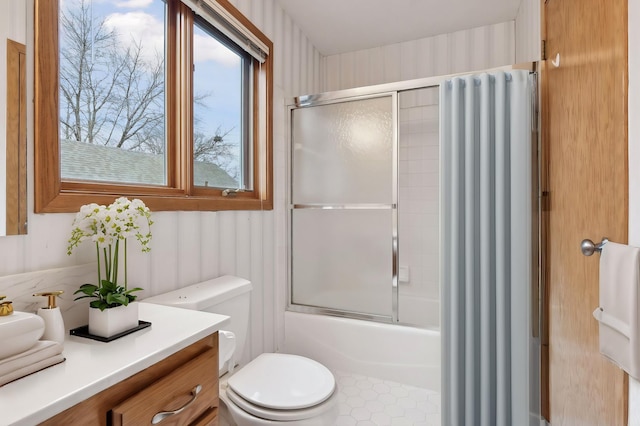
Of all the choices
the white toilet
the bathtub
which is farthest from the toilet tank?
the bathtub

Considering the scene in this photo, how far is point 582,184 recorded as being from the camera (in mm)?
1156

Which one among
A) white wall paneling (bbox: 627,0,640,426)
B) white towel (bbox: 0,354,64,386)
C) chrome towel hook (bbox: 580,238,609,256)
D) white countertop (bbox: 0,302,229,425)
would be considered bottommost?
white countertop (bbox: 0,302,229,425)

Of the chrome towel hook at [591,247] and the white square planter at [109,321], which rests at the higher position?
the chrome towel hook at [591,247]

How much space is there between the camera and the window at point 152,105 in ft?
3.35

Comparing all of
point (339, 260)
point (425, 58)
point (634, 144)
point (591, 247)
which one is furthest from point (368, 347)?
point (425, 58)

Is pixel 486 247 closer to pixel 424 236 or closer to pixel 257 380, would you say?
pixel 424 236

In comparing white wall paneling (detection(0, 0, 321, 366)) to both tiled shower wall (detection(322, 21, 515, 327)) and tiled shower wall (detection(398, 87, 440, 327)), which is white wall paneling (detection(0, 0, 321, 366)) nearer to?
tiled shower wall (detection(322, 21, 515, 327))

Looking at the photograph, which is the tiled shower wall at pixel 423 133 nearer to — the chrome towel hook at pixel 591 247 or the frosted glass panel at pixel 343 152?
the frosted glass panel at pixel 343 152

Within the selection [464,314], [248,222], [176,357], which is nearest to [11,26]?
[176,357]

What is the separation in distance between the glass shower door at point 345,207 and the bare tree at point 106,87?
0.99m

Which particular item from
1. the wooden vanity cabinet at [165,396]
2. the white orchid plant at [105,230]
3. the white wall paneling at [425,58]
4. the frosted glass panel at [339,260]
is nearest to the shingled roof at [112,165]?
the white orchid plant at [105,230]

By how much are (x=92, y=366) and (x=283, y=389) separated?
2.59 ft

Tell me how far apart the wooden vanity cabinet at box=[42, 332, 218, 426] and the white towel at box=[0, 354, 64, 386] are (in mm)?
138

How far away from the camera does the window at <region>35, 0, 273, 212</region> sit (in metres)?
1.02
